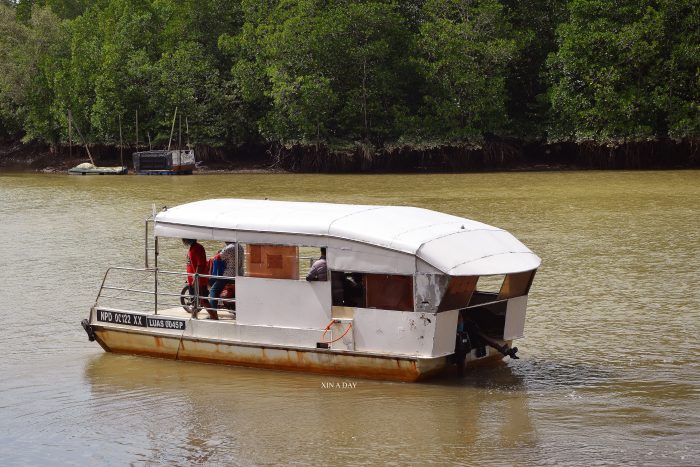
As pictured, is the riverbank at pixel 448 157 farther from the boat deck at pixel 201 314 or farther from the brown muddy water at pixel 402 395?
the boat deck at pixel 201 314

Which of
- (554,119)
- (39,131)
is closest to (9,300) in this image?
(554,119)

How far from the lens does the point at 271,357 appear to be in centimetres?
1480

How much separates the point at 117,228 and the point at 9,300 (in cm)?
1158

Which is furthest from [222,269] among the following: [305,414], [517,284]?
[517,284]

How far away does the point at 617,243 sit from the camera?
27.0 meters

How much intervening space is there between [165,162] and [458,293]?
156 feet

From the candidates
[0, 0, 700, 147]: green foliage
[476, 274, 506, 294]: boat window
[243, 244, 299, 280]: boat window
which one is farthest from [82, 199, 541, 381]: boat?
[0, 0, 700, 147]: green foliage

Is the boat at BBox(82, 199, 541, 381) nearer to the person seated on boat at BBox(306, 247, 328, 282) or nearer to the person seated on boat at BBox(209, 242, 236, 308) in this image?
the person seated on boat at BBox(306, 247, 328, 282)

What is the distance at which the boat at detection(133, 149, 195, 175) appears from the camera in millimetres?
59344

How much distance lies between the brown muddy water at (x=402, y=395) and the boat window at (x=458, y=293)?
1141mm

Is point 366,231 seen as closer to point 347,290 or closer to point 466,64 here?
point 347,290

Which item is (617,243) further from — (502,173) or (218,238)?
(502,173)

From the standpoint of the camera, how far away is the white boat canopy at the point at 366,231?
13656 mm

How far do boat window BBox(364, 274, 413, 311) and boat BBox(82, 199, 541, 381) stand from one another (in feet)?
0.05
